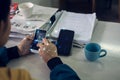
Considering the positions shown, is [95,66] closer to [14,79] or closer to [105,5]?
[14,79]

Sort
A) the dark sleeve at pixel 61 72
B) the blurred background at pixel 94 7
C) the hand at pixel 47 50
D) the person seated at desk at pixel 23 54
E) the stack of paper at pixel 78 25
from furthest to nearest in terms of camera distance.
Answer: the blurred background at pixel 94 7
the stack of paper at pixel 78 25
the hand at pixel 47 50
the dark sleeve at pixel 61 72
the person seated at desk at pixel 23 54

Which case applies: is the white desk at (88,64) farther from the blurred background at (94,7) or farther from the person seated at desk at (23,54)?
the blurred background at (94,7)

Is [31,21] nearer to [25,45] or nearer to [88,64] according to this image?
[25,45]

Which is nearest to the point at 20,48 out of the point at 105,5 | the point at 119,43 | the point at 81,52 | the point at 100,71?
the point at 81,52

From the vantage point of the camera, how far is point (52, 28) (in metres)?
1.35

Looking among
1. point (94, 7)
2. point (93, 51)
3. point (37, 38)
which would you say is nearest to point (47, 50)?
point (37, 38)

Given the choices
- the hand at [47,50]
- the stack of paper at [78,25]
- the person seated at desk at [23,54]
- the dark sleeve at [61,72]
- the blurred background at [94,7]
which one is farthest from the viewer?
the blurred background at [94,7]

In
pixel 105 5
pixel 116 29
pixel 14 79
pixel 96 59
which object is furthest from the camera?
pixel 105 5

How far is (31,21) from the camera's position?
4.58ft

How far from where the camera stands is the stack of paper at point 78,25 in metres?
1.28

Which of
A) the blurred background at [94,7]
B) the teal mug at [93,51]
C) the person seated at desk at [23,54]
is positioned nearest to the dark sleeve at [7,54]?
the person seated at desk at [23,54]

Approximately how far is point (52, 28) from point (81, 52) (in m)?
0.24

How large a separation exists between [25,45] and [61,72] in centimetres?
29

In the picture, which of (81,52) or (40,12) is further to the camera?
(40,12)
